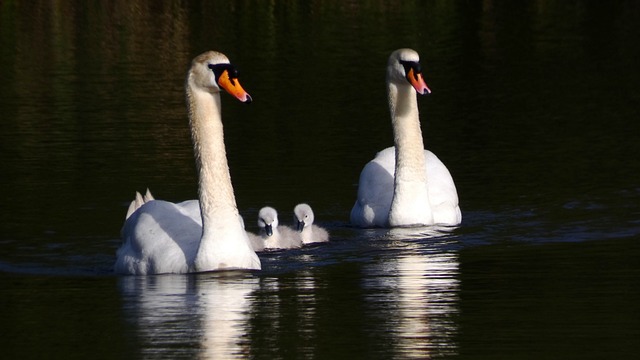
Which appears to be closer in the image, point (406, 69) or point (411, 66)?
point (411, 66)

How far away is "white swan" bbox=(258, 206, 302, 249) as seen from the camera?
14258 mm

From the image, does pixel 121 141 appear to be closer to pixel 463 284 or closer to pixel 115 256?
pixel 115 256

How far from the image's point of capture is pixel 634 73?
27641 mm

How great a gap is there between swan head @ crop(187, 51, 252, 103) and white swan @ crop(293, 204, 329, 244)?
202 centimetres

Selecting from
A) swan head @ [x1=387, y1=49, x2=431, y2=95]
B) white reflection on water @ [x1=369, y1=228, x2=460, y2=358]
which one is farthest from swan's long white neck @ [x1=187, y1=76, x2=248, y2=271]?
swan head @ [x1=387, y1=49, x2=431, y2=95]

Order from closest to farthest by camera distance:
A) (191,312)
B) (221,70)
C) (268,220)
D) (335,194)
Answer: (191,312), (221,70), (268,220), (335,194)

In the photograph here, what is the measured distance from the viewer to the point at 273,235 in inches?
565

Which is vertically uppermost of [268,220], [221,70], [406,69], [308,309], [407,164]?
[406,69]

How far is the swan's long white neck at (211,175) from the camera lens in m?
12.5

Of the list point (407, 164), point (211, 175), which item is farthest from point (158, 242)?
point (407, 164)

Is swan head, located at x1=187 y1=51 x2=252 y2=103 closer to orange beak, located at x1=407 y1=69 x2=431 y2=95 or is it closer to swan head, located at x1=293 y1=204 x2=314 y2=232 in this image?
swan head, located at x1=293 y1=204 x2=314 y2=232

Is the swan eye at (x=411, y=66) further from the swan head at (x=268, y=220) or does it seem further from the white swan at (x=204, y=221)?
the white swan at (x=204, y=221)

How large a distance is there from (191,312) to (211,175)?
A: 1.96m

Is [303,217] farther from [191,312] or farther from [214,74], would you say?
[191,312]
